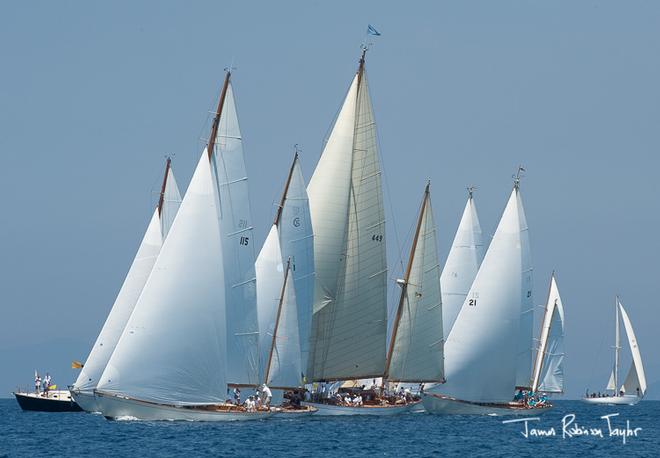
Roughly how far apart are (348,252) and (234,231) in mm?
14009

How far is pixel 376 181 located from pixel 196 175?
57.1 feet

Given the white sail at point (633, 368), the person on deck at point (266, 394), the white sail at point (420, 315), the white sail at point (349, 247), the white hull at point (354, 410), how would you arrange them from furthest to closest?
the white sail at point (633, 368) → the white sail at point (420, 315) → the white hull at point (354, 410) → the white sail at point (349, 247) → the person on deck at point (266, 394)

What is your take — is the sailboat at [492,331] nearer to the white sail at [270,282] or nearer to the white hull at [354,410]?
the white hull at [354,410]

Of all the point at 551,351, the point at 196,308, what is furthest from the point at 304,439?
the point at 551,351

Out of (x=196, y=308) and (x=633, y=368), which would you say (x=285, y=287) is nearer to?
(x=196, y=308)

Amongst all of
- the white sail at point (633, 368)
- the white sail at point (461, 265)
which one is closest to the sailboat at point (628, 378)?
the white sail at point (633, 368)

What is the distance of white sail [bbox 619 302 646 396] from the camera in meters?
149

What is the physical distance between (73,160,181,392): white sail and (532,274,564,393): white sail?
4030 centimetres

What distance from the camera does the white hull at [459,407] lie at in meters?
91.8

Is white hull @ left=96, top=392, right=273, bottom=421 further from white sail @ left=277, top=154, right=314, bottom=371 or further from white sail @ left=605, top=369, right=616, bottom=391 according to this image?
white sail @ left=605, top=369, right=616, bottom=391

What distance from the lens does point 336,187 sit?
82.1m

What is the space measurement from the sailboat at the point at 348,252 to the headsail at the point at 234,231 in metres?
10.9

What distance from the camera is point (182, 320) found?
223 feet

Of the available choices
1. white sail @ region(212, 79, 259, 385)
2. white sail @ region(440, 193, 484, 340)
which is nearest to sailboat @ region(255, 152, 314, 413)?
white sail @ region(212, 79, 259, 385)
